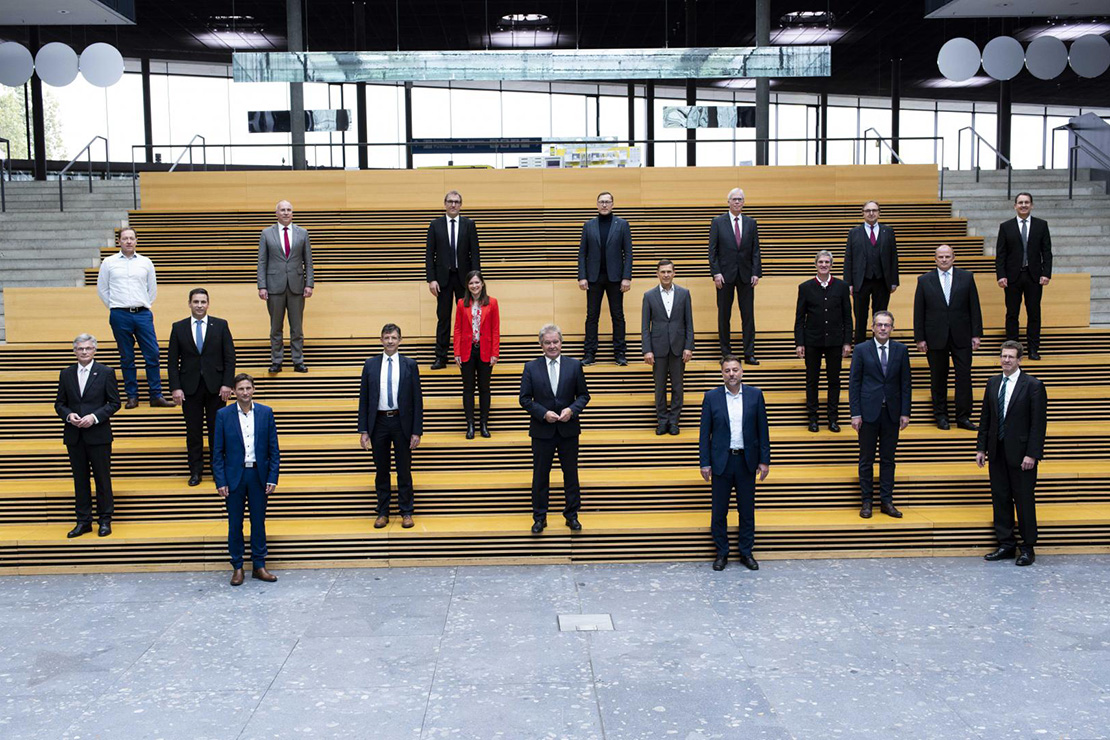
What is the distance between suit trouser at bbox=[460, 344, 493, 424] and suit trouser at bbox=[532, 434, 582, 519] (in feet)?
4.08

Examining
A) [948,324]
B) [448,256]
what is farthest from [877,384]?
[448,256]

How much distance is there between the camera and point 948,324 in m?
8.41

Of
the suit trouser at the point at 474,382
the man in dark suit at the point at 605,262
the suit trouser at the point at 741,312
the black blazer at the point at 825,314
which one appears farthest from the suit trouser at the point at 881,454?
the suit trouser at the point at 474,382

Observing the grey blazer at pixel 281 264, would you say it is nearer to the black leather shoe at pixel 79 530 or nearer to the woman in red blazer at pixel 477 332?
the woman in red blazer at pixel 477 332

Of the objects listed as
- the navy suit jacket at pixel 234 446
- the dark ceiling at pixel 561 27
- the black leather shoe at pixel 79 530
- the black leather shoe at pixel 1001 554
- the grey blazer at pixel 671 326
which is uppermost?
the dark ceiling at pixel 561 27

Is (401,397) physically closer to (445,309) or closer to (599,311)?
(445,309)

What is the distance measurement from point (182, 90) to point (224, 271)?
19.1 m

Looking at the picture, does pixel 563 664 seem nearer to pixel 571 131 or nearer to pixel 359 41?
pixel 359 41

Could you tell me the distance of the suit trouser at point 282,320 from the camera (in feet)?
30.4

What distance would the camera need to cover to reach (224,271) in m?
11.2

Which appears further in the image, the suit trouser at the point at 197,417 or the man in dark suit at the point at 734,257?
the man in dark suit at the point at 734,257

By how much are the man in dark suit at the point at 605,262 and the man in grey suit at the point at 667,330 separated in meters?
0.84

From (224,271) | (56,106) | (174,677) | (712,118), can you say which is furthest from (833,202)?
(56,106)

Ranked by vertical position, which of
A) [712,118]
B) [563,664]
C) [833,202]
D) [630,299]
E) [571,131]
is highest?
[571,131]
